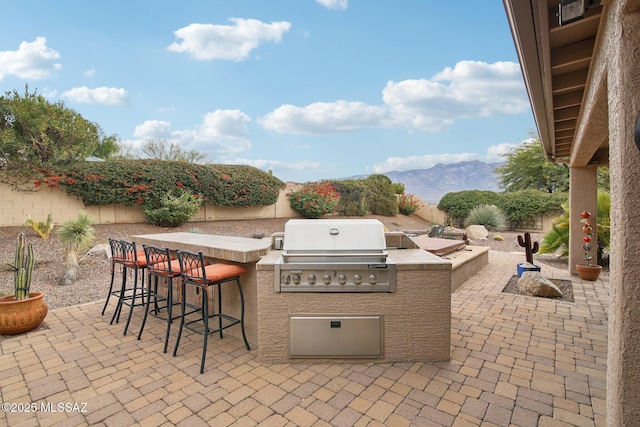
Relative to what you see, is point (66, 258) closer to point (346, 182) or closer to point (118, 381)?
point (118, 381)

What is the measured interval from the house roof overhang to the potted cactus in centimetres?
467

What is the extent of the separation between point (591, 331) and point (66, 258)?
25.2ft

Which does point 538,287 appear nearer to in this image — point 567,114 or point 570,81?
point 567,114

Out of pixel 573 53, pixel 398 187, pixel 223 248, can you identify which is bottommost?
pixel 223 248

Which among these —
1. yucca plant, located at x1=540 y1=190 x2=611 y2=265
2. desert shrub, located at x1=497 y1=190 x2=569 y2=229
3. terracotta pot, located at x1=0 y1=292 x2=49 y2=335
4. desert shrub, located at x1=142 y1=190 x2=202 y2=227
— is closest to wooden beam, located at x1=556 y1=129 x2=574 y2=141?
yucca plant, located at x1=540 y1=190 x2=611 y2=265

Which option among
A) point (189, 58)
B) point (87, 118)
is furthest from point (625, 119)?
point (189, 58)

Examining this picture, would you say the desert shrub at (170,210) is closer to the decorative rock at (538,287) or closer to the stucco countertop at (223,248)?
the stucco countertop at (223,248)

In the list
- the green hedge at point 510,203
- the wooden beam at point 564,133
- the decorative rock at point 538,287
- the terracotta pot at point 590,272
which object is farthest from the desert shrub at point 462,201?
the decorative rock at point 538,287

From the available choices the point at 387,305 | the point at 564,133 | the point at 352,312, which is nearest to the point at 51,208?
the point at 352,312

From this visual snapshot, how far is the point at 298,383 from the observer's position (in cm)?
244

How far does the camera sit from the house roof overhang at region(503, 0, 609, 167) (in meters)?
1.77

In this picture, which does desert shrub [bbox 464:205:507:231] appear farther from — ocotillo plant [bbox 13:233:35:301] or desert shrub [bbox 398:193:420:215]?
ocotillo plant [bbox 13:233:35:301]

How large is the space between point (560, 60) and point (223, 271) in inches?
126

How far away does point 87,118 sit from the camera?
30.9ft
